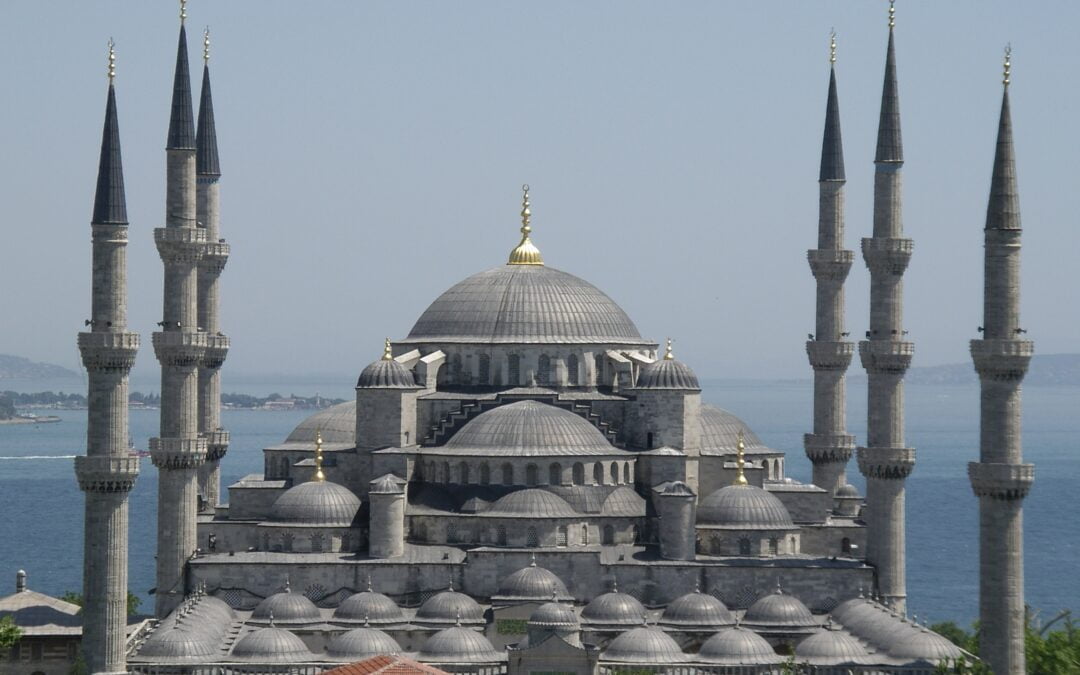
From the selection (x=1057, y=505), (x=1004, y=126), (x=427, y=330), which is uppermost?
(x=1004, y=126)

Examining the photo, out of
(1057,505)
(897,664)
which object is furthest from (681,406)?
(1057,505)

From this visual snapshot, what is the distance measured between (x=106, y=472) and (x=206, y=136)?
16.3 meters

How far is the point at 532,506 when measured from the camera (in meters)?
52.2

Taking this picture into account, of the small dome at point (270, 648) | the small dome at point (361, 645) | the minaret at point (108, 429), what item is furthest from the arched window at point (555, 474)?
the minaret at point (108, 429)

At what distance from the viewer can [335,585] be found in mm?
51188

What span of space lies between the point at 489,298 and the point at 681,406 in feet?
25.1

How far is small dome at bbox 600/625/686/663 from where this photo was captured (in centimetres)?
4591

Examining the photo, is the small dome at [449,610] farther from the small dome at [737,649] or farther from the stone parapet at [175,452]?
the stone parapet at [175,452]

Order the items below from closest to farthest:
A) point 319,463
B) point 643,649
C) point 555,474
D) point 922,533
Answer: point 643,649 → point 555,474 → point 319,463 → point 922,533

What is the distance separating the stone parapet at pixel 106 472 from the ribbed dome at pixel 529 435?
10859 mm

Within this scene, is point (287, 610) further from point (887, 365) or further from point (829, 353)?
point (829, 353)

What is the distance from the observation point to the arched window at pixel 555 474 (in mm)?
53469

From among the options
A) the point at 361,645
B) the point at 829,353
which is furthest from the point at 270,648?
the point at 829,353

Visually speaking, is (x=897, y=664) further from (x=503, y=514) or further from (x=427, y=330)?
(x=427, y=330)
